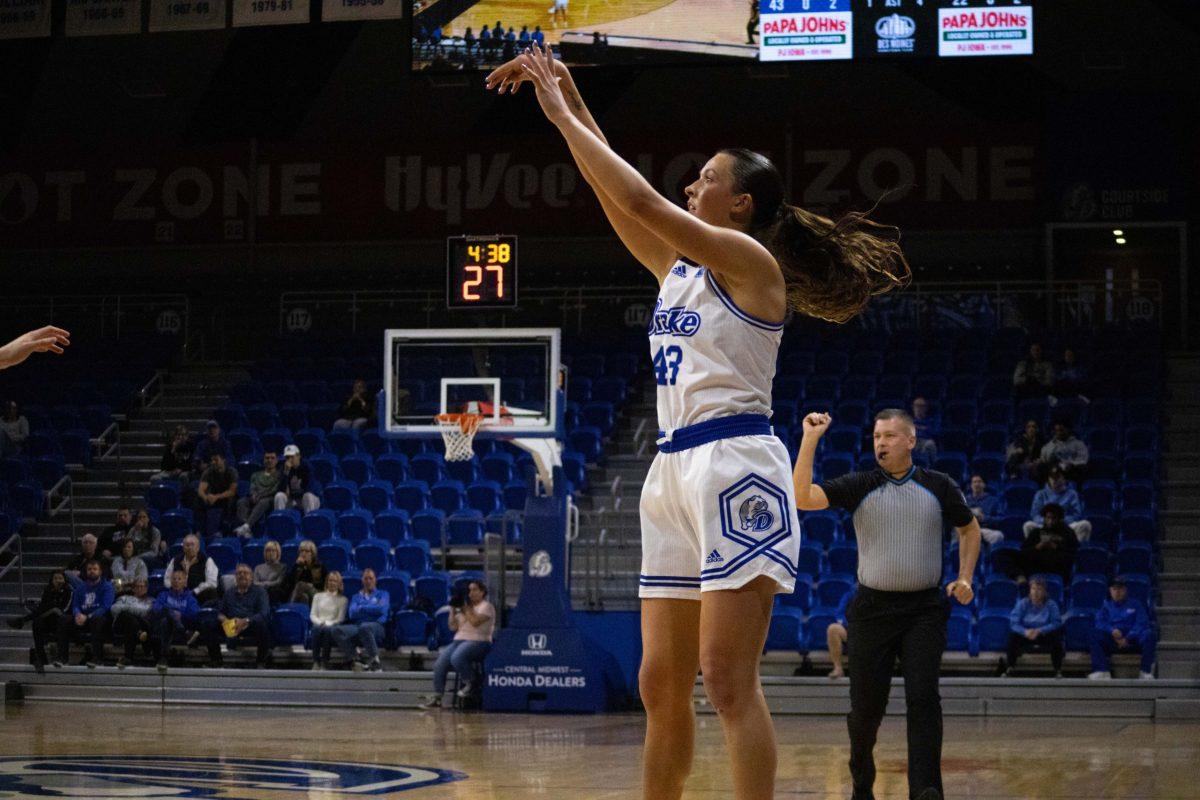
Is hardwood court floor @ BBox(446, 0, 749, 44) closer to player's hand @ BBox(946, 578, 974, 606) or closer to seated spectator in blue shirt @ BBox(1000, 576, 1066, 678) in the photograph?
seated spectator in blue shirt @ BBox(1000, 576, 1066, 678)

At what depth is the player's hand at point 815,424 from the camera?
247 inches

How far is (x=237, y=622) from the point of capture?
1608 centimetres

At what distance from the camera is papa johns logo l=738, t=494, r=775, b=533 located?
4.39 metres

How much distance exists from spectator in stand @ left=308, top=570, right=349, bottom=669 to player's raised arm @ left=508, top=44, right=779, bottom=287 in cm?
1201

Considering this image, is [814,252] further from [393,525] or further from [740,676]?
[393,525]

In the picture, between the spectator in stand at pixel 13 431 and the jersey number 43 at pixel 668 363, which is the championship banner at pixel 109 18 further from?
the jersey number 43 at pixel 668 363

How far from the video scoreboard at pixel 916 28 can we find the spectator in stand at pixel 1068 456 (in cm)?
416

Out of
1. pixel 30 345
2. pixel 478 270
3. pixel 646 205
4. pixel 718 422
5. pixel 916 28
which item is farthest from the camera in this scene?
pixel 916 28

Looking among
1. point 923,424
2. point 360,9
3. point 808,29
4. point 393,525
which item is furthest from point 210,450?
point 808,29

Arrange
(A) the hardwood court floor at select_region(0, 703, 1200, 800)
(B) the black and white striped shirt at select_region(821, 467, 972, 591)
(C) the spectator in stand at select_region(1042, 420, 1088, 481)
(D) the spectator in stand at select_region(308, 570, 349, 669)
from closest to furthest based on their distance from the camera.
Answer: (B) the black and white striped shirt at select_region(821, 467, 972, 591)
(A) the hardwood court floor at select_region(0, 703, 1200, 800)
(D) the spectator in stand at select_region(308, 570, 349, 669)
(C) the spectator in stand at select_region(1042, 420, 1088, 481)

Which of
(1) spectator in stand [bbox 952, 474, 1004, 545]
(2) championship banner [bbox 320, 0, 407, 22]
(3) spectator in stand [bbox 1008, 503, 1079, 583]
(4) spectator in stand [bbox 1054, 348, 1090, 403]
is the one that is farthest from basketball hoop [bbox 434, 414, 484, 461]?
(4) spectator in stand [bbox 1054, 348, 1090, 403]

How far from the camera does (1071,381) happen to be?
61.1 ft

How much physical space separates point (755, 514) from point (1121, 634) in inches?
436

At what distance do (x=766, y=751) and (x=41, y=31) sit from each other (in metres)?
18.7
